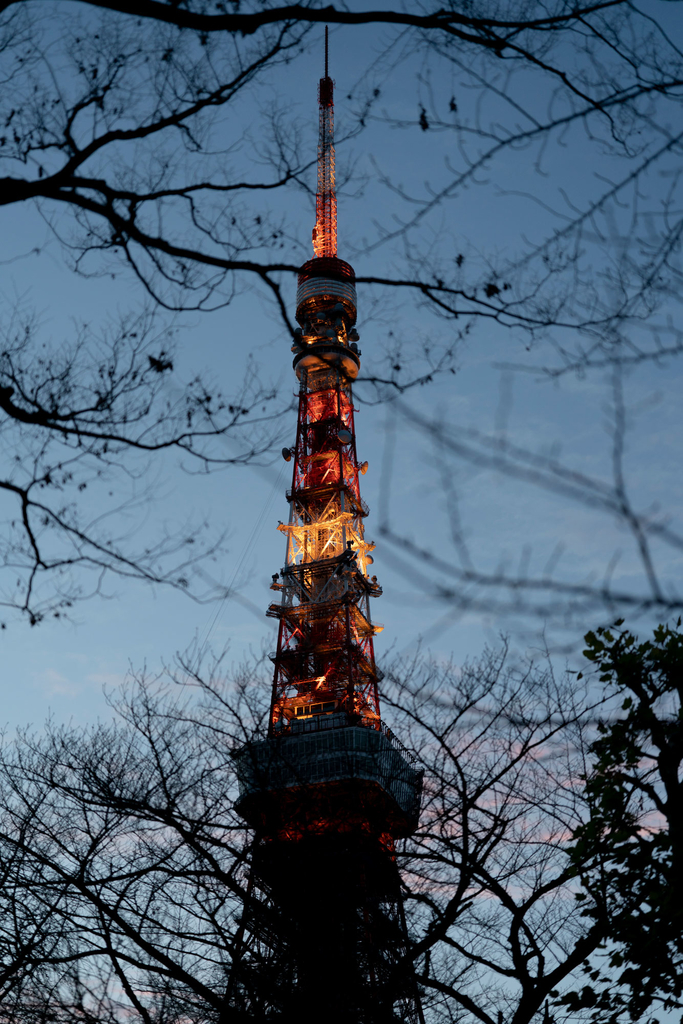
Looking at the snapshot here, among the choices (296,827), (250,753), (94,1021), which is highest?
(250,753)

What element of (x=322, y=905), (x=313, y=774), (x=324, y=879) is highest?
(x=313, y=774)

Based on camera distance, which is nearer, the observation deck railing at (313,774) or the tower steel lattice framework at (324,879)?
the tower steel lattice framework at (324,879)

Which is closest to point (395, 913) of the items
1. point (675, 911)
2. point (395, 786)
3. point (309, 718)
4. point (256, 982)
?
point (395, 786)

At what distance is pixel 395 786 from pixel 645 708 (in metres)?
3.64

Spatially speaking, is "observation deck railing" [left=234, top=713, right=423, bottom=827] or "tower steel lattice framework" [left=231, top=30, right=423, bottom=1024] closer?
"tower steel lattice framework" [left=231, top=30, right=423, bottom=1024]

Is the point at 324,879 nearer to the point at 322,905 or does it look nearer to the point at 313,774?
the point at 322,905

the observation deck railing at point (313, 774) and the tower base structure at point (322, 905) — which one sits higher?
the observation deck railing at point (313, 774)

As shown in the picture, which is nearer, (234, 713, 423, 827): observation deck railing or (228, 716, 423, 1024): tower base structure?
(228, 716, 423, 1024): tower base structure

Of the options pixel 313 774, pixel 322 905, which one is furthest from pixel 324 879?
pixel 313 774

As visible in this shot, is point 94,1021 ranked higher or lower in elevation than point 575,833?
lower

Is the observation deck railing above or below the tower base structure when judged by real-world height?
above

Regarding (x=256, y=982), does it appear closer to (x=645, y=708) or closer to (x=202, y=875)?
(x=202, y=875)

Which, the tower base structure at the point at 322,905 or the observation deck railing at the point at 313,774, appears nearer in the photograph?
the tower base structure at the point at 322,905

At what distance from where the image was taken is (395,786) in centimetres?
973
